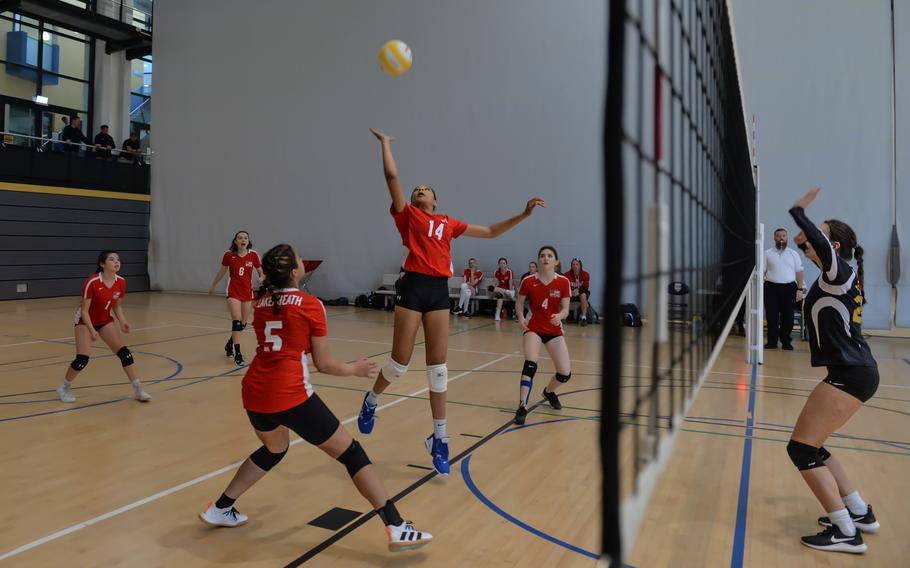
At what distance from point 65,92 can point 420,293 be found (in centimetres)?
2050

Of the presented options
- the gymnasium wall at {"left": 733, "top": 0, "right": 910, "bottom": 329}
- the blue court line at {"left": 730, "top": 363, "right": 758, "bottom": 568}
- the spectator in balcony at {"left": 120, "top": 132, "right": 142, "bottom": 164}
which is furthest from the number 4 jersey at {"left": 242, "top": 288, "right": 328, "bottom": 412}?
the spectator in balcony at {"left": 120, "top": 132, "right": 142, "bottom": 164}

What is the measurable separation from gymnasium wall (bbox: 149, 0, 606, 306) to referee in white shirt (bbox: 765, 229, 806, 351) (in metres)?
4.12

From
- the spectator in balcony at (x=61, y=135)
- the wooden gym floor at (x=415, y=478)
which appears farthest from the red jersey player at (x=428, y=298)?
the spectator in balcony at (x=61, y=135)

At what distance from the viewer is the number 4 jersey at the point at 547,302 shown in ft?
19.0

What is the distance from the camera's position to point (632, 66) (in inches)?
505

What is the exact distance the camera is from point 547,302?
5.80 metres

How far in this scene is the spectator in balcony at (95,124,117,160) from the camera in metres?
18.0

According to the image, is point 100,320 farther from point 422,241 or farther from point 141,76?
point 141,76

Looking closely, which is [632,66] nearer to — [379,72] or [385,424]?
[379,72]

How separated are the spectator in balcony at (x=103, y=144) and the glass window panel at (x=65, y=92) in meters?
2.99

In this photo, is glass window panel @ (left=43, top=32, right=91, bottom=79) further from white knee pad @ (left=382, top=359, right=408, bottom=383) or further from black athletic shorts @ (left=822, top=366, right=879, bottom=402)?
black athletic shorts @ (left=822, top=366, right=879, bottom=402)

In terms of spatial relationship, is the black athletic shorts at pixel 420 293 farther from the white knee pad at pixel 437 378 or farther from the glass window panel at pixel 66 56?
the glass window panel at pixel 66 56

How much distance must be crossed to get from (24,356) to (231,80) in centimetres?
1209

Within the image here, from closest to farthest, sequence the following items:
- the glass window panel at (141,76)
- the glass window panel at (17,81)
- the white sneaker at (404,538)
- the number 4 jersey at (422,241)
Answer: the white sneaker at (404,538) < the number 4 jersey at (422,241) < the glass window panel at (17,81) < the glass window panel at (141,76)
